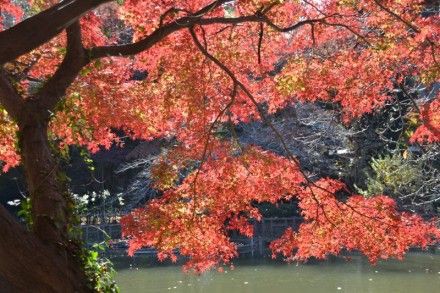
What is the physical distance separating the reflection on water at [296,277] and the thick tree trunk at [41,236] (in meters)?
8.71

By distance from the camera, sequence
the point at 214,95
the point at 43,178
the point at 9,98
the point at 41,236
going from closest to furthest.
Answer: the point at 41,236
the point at 43,178
the point at 9,98
the point at 214,95

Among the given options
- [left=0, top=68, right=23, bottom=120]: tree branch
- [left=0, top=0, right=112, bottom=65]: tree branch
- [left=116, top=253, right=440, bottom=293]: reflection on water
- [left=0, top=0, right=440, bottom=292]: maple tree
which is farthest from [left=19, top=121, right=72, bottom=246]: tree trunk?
[left=116, top=253, right=440, bottom=293]: reflection on water

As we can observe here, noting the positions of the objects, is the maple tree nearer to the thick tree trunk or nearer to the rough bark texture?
the thick tree trunk

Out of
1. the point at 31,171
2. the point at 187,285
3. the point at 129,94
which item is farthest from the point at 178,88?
the point at 187,285

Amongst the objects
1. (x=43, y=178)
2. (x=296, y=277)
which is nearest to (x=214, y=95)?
(x=43, y=178)

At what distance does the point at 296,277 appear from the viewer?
519 inches

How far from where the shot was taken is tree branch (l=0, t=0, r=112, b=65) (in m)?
3.20

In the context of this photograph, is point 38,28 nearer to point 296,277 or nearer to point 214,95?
point 214,95

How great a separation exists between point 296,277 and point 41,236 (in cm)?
1025

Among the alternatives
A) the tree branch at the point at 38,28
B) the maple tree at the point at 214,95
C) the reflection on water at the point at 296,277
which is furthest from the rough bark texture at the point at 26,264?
the reflection on water at the point at 296,277

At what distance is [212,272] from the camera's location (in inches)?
568

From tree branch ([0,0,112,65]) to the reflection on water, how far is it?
9.42 meters

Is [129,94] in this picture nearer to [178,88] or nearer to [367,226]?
[178,88]

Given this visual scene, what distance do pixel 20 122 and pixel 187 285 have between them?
30.8 feet
